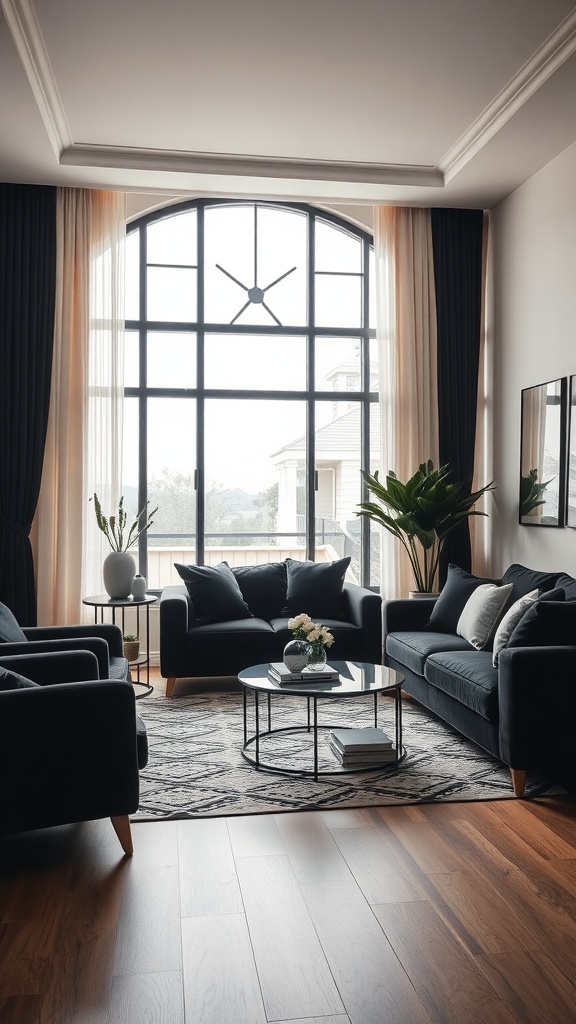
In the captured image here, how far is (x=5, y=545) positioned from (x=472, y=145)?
4.06 meters

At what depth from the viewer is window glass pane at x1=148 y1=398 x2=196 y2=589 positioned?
21.0 ft

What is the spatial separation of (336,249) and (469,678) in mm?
4070

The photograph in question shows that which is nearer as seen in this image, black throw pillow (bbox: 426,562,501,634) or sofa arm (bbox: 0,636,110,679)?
sofa arm (bbox: 0,636,110,679)

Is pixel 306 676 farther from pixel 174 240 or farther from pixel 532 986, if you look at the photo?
pixel 174 240

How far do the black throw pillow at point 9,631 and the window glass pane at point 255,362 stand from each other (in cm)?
310

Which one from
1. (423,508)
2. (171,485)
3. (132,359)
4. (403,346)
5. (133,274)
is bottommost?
(423,508)

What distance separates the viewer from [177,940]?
89.7 inches

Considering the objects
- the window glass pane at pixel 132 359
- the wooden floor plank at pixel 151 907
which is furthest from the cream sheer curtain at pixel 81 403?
the wooden floor plank at pixel 151 907

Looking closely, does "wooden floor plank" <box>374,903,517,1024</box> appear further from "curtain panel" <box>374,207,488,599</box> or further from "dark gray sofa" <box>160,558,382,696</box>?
"curtain panel" <box>374,207,488,599</box>

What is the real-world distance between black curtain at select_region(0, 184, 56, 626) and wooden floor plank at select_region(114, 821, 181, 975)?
3064 millimetres

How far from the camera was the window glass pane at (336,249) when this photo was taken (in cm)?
661

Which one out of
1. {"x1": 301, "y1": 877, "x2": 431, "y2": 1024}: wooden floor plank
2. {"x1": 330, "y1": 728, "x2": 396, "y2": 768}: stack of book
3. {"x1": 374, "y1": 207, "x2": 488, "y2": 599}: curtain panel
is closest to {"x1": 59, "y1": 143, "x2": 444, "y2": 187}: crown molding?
{"x1": 374, "y1": 207, "x2": 488, "y2": 599}: curtain panel

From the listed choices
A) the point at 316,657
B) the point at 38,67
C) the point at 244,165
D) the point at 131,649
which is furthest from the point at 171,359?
the point at 316,657

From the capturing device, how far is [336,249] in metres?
6.64
